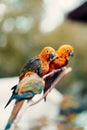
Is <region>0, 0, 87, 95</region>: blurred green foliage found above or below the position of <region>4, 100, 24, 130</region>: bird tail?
above

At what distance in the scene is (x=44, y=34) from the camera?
5.00 meters

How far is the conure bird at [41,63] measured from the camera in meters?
0.98

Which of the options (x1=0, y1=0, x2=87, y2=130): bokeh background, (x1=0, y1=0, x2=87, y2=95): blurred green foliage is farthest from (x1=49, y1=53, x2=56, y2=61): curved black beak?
(x1=0, y1=0, x2=87, y2=95): blurred green foliage

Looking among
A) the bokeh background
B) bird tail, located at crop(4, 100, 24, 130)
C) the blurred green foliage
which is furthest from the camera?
the blurred green foliage

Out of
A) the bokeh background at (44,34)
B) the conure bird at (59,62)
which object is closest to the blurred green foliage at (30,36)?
the bokeh background at (44,34)

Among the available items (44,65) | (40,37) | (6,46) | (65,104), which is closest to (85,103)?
(40,37)

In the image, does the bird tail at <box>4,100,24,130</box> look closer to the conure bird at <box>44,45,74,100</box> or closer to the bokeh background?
the conure bird at <box>44,45,74,100</box>

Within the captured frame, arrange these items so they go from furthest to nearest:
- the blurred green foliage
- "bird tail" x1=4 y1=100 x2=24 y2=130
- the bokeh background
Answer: the blurred green foliage
the bokeh background
"bird tail" x1=4 y1=100 x2=24 y2=130

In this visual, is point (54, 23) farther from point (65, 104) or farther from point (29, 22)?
point (65, 104)

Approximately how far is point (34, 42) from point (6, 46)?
91 cm

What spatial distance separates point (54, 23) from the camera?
522 cm

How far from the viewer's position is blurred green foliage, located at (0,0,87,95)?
13.1 feet

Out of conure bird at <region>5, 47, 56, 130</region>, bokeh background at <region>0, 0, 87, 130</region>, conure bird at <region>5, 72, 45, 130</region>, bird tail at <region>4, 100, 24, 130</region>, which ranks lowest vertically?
bird tail at <region>4, 100, 24, 130</region>

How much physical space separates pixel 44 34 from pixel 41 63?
4.02 metres
